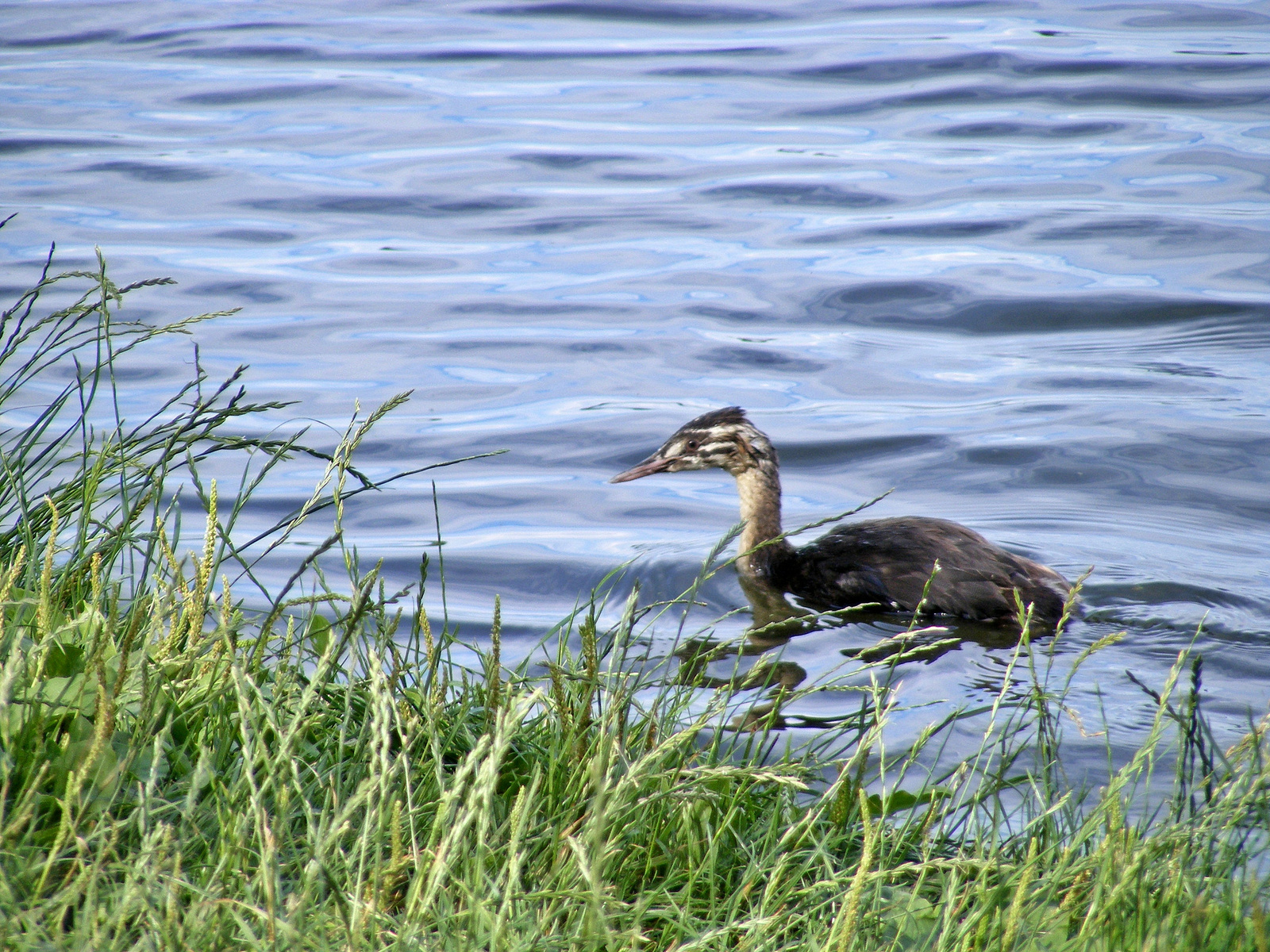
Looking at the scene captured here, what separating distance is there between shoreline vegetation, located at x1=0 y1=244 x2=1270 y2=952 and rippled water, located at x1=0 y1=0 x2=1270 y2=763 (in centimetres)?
77

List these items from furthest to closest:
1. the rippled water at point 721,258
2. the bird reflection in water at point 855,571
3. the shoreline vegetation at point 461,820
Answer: the rippled water at point 721,258 < the bird reflection in water at point 855,571 < the shoreline vegetation at point 461,820

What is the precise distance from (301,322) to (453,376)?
5.40 feet

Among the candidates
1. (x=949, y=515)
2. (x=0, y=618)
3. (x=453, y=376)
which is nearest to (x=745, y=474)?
(x=949, y=515)

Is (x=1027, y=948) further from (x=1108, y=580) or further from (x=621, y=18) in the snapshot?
(x=621, y=18)

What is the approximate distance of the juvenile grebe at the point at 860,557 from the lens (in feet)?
20.1

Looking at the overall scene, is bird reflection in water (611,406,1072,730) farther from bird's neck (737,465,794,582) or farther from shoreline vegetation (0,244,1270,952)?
shoreline vegetation (0,244,1270,952)

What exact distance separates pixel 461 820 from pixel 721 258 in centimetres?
1016

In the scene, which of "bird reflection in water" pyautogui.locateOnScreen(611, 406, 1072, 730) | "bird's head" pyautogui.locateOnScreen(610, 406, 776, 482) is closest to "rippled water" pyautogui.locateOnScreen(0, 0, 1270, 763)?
"bird reflection in water" pyautogui.locateOnScreen(611, 406, 1072, 730)

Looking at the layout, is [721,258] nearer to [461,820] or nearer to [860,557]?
[860,557]

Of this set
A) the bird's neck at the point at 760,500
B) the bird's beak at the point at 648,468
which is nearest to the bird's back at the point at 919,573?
the bird's neck at the point at 760,500

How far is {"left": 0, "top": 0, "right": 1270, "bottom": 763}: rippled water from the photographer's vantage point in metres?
7.23

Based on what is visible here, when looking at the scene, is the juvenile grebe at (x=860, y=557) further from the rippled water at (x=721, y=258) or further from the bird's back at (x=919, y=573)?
the rippled water at (x=721, y=258)

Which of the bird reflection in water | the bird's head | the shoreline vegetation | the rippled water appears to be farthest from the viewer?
the bird's head

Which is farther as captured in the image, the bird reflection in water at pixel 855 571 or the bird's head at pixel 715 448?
the bird's head at pixel 715 448
